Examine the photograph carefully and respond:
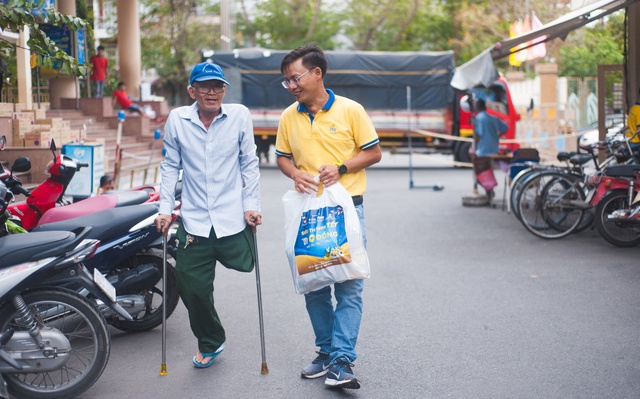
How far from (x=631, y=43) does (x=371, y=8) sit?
3134cm

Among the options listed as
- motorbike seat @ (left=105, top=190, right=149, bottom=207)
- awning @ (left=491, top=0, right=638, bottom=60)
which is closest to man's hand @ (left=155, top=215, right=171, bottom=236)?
motorbike seat @ (left=105, top=190, right=149, bottom=207)

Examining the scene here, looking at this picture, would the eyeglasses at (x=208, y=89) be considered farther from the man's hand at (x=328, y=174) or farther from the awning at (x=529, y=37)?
the awning at (x=529, y=37)

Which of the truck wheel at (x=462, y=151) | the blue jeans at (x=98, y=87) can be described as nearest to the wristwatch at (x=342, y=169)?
the truck wheel at (x=462, y=151)

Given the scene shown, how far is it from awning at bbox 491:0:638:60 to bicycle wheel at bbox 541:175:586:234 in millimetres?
2075

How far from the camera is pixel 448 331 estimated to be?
634 centimetres

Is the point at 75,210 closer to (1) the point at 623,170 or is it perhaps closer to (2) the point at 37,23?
(2) the point at 37,23

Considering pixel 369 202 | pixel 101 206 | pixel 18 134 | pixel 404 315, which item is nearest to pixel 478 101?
pixel 369 202

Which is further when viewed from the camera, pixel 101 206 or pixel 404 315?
pixel 404 315

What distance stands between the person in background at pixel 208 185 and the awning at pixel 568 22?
6.34 meters

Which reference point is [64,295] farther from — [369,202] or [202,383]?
[369,202]

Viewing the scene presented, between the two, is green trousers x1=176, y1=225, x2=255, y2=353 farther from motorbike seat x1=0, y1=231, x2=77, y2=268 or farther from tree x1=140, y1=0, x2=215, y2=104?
tree x1=140, y1=0, x2=215, y2=104

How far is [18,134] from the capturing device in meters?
13.2

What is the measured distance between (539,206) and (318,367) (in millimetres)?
6136

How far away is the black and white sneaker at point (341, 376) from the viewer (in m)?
4.87
